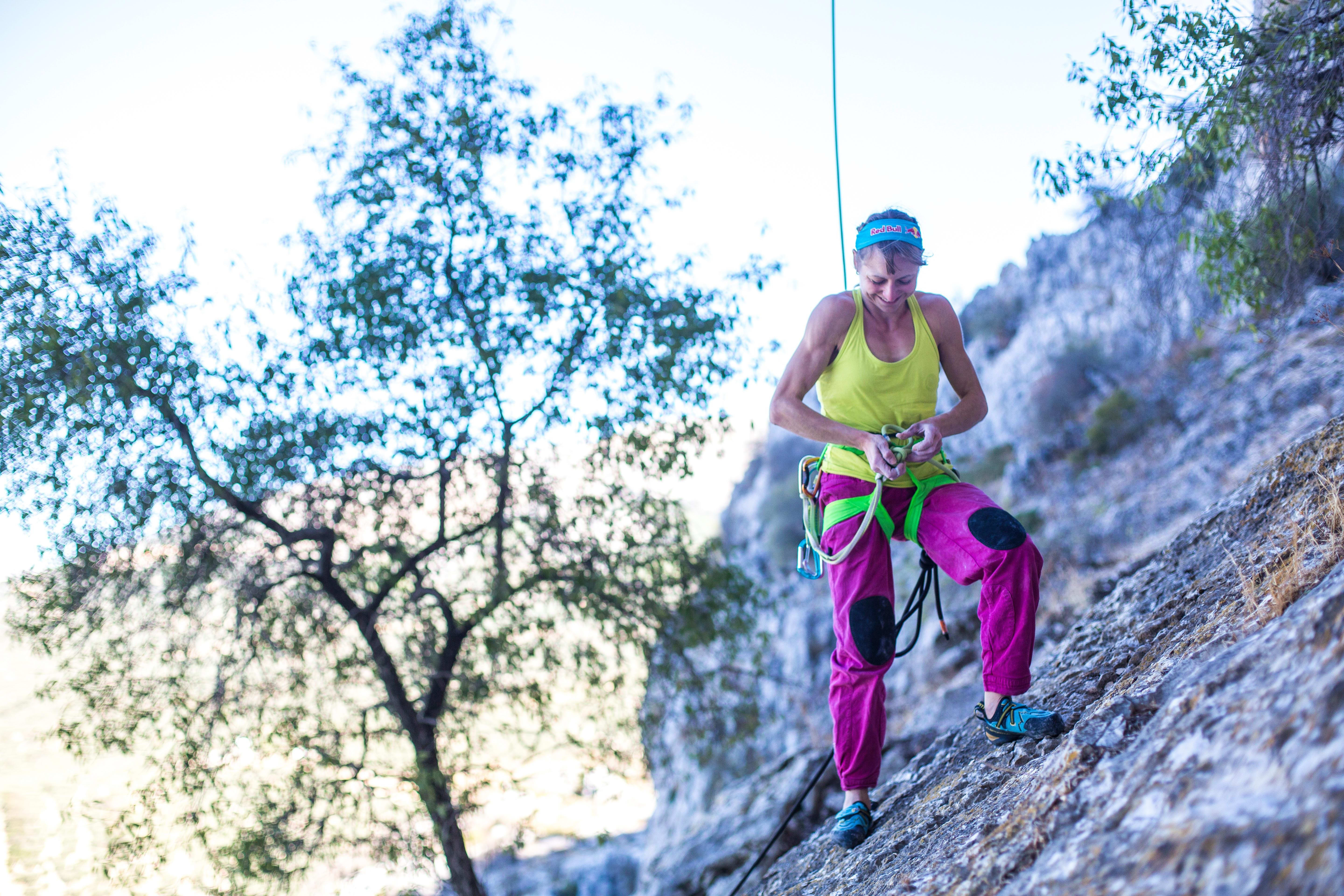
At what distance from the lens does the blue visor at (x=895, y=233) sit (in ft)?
10.8

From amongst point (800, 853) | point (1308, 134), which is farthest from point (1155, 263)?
point (800, 853)

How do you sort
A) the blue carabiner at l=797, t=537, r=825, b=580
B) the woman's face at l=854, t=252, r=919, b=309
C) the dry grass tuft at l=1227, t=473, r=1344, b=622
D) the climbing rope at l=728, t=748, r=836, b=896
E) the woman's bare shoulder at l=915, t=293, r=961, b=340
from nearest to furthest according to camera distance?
the dry grass tuft at l=1227, t=473, r=1344, b=622 < the woman's face at l=854, t=252, r=919, b=309 < the woman's bare shoulder at l=915, t=293, r=961, b=340 < the blue carabiner at l=797, t=537, r=825, b=580 < the climbing rope at l=728, t=748, r=836, b=896

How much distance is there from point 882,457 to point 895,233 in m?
0.84

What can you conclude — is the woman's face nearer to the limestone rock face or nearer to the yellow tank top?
the yellow tank top

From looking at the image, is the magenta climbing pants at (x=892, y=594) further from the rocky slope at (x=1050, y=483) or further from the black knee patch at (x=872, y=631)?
the rocky slope at (x=1050, y=483)

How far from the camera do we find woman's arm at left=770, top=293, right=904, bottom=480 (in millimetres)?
3338

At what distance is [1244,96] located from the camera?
5.19 meters

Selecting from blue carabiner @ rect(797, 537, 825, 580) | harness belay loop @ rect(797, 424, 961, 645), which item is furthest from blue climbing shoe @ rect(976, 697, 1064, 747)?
blue carabiner @ rect(797, 537, 825, 580)

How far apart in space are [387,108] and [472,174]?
94 centimetres

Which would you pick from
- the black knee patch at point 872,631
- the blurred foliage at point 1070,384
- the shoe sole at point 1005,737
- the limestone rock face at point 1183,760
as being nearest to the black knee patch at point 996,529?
the black knee patch at point 872,631

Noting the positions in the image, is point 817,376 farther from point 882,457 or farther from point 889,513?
point 889,513

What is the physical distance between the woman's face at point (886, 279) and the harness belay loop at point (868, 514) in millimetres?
478

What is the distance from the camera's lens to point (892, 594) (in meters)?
3.47

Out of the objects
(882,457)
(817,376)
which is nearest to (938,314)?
(817,376)
